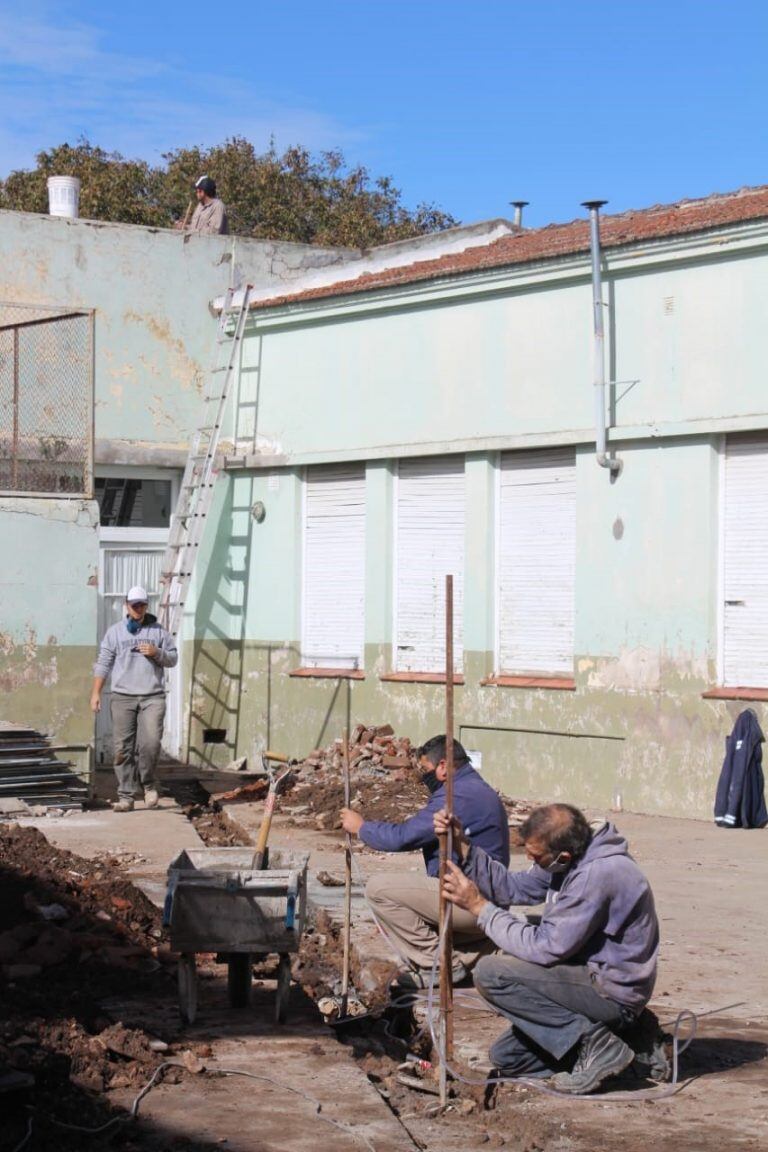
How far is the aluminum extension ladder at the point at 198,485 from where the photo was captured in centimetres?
1867

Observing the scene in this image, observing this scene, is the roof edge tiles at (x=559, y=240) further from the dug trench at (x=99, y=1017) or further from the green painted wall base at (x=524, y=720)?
the dug trench at (x=99, y=1017)

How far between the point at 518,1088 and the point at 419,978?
5.95ft

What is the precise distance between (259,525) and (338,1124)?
45.1 feet

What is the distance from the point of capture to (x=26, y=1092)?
639 centimetres

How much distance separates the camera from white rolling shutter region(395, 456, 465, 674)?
18000 millimetres

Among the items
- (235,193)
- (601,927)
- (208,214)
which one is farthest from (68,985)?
(235,193)

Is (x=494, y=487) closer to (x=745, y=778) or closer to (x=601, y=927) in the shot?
(x=745, y=778)

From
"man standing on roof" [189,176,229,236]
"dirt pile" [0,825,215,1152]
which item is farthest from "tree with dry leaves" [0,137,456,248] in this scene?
"dirt pile" [0,825,215,1152]

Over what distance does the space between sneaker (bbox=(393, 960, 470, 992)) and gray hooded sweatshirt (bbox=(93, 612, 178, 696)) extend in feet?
23.6

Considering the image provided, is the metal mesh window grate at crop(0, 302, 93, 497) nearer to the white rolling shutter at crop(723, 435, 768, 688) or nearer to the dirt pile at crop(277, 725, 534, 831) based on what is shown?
the dirt pile at crop(277, 725, 534, 831)

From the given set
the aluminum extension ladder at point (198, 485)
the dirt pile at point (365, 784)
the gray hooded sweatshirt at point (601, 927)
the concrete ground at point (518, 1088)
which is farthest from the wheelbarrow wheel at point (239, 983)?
the aluminum extension ladder at point (198, 485)

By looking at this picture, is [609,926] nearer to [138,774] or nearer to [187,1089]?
[187,1089]

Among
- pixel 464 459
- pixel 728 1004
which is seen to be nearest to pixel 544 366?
pixel 464 459

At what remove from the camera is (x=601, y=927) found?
6965 mm
